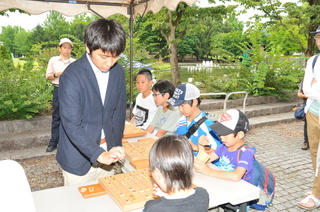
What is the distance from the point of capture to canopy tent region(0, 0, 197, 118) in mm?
4785

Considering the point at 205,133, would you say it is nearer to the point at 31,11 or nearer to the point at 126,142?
the point at 126,142

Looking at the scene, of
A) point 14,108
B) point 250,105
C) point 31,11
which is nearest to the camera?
point 31,11

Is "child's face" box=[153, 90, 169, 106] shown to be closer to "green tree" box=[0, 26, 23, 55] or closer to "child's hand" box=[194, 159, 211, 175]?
"child's hand" box=[194, 159, 211, 175]

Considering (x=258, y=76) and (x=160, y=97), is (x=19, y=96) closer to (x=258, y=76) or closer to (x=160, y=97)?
(x=160, y=97)

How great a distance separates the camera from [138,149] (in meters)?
2.68

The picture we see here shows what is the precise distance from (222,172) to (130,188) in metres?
0.70

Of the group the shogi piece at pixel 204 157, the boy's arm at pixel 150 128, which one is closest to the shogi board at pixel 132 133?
the boy's arm at pixel 150 128

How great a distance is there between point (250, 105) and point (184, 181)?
7.99 meters

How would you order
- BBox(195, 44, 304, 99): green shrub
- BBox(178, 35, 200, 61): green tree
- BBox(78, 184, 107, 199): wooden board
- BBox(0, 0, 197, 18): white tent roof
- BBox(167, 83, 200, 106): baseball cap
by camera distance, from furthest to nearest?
BBox(178, 35, 200, 61): green tree
BBox(195, 44, 304, 99): green shrub
BBox(0, 0, 197, 18): white tent roof
BBox(167, 83, 200, 106): baseball cap
BBox(78, 184, 107, 199): wooden board

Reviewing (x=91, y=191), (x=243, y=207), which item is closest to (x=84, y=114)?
(x=91, y=191)

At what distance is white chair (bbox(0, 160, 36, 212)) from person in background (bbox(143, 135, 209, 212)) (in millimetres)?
600

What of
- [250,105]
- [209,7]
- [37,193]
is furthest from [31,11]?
[209,7]

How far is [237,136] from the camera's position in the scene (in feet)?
7.61

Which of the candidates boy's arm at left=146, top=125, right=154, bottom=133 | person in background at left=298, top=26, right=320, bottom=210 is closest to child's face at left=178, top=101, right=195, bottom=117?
boy's arm at left=146, top=125, right=154, bottom=133
